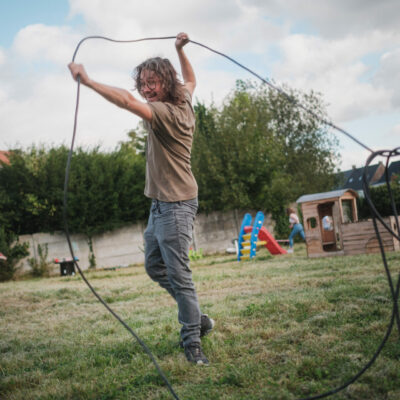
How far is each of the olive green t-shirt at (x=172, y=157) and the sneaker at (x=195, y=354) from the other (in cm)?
Result: 89

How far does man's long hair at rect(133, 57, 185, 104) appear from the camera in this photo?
255cm

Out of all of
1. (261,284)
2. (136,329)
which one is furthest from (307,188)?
(136,329)

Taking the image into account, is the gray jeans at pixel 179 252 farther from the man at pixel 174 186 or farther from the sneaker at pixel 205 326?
the sneaker at pixel 205 326

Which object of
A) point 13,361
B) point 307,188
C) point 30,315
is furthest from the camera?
point 307,188

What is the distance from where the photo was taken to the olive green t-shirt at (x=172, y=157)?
2.46m

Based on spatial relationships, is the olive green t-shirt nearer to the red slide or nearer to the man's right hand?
the man's right hand

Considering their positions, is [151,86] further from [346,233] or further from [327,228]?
[327,228]

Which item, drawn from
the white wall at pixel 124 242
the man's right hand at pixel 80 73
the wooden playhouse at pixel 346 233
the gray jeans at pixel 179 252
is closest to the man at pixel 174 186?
the gray jeans at pixel 179 252

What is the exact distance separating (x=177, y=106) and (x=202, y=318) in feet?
4.71

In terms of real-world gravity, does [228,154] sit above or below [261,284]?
above

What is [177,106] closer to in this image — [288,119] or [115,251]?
[115,251]

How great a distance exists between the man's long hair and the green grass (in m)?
1.56

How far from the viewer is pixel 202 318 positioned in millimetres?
2912

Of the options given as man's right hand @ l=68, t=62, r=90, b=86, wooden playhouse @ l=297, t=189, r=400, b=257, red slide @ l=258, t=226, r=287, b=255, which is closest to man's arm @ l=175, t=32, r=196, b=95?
man's right hand @ l=68, t=62, r=90, b=86
